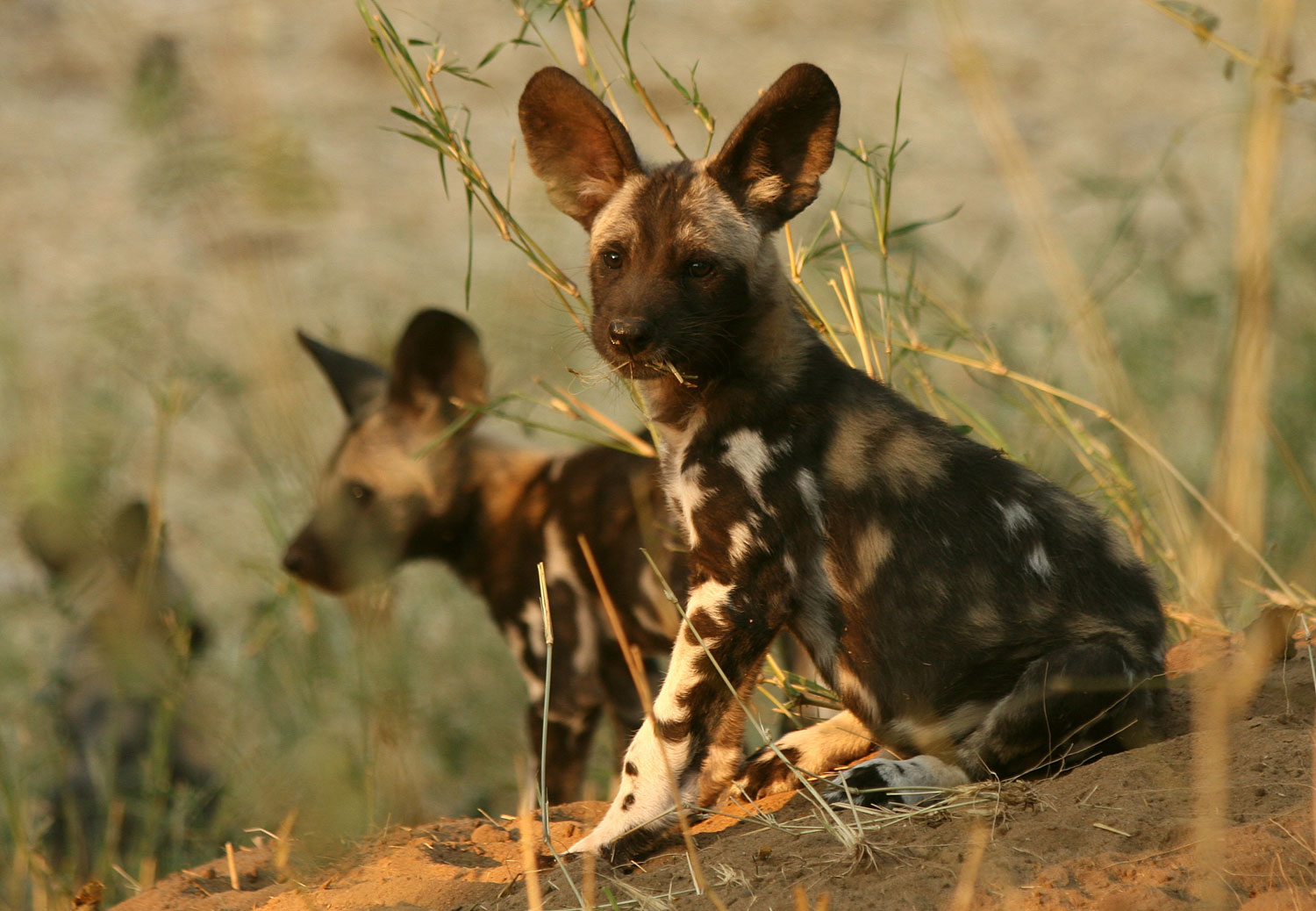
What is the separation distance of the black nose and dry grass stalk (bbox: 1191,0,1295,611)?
172 centimetres

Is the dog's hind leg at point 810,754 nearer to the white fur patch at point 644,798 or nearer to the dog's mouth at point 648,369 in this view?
the white fur patch at point 644,798

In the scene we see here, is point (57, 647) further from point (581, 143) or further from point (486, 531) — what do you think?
point (581, 143)

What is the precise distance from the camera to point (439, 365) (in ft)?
20.8

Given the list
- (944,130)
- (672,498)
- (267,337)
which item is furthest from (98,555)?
(944,130)

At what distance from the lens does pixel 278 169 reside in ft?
6.99

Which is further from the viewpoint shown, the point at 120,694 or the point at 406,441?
the point at 406,441

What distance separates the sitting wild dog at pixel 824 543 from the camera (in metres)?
3.34

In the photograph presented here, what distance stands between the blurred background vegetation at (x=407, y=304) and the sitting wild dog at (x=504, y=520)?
0.74ft

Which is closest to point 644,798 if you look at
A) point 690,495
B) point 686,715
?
point 686,715

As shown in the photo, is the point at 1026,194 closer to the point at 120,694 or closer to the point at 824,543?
the point at 824,543

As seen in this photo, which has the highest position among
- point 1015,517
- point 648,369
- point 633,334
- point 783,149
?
point 783,149

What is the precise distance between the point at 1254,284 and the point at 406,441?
5.11 metres

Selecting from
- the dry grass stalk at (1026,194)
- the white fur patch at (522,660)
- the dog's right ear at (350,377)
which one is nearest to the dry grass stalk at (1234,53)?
the dry grass stalk at (1026,194)

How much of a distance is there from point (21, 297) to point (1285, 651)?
980 centimetres
